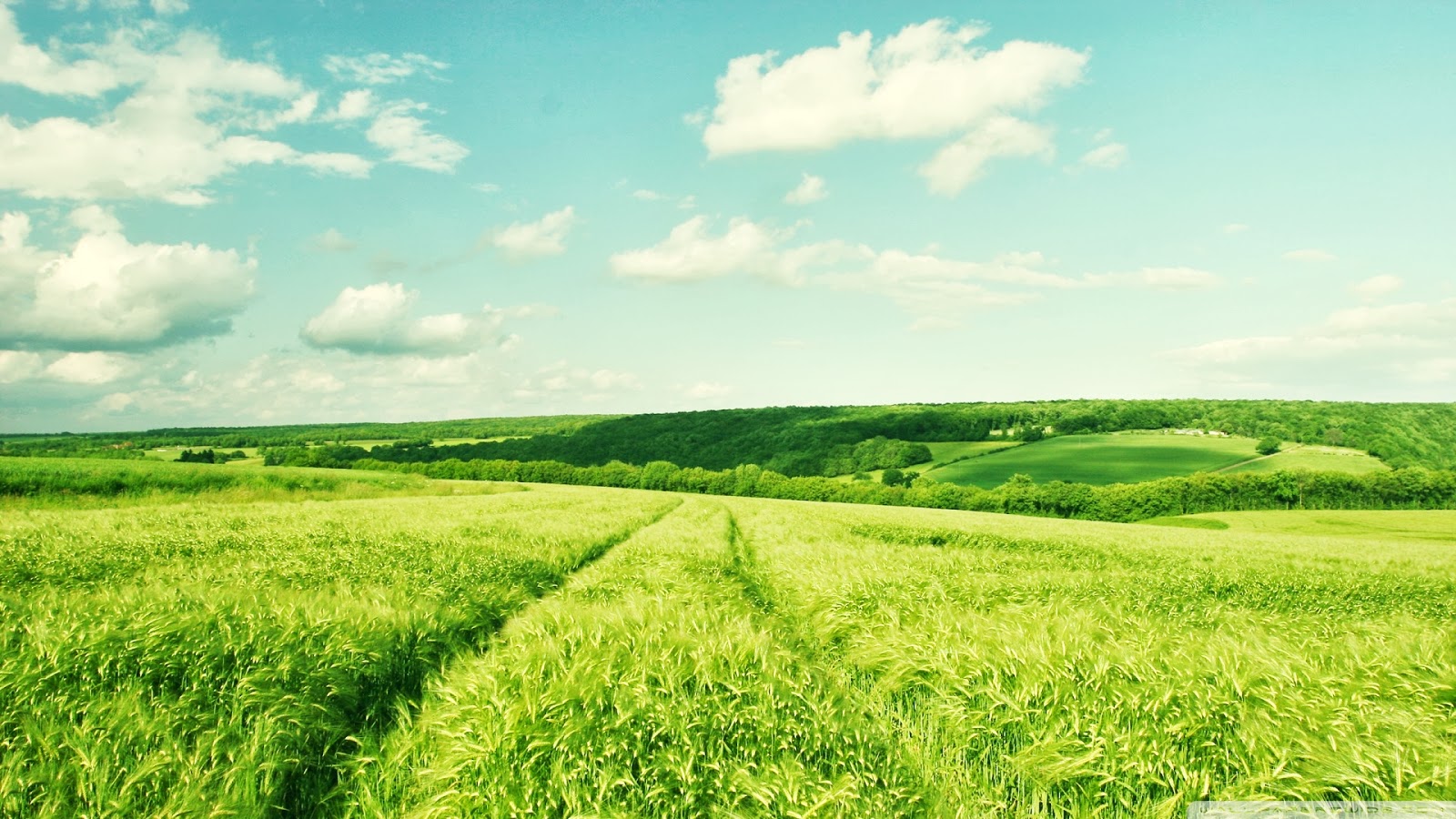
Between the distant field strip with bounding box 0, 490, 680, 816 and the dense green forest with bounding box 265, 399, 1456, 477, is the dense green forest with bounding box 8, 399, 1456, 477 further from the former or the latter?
the distant field strip with bounding box 0, 490, 680, 816

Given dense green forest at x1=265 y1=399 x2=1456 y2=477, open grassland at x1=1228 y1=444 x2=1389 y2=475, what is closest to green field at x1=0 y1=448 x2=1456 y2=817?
dense green forest at x1=265 y1=399 x2=1456 y2=477

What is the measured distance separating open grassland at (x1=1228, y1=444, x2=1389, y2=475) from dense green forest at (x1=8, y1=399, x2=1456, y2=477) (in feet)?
10.6

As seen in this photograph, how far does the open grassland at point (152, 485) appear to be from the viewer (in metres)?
26.4

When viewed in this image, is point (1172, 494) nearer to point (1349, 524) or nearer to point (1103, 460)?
point (1103, 460)

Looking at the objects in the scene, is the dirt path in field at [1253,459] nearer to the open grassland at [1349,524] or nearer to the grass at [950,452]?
the open grassland at [1349,524]

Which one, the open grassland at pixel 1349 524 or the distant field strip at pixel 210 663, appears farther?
the open grassland at pixel 1349 524

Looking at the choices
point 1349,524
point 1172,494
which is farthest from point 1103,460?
point 1349,524

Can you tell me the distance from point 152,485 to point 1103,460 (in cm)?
10427

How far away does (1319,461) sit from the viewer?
266ft

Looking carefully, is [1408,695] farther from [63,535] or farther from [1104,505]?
[1104,505]

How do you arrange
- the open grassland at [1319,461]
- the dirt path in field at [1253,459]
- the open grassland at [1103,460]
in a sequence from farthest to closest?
the open grassland at [1103,460], the dirt path in field at [1253,459], the open grassland at [1319,461]

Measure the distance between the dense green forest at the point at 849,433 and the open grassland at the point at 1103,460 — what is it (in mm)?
9479

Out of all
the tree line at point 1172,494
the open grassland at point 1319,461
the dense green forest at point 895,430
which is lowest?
the tree line at point 1172,494

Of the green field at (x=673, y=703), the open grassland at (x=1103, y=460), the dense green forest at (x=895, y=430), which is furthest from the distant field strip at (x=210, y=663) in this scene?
the dense green forest at (x=895, y=430)
